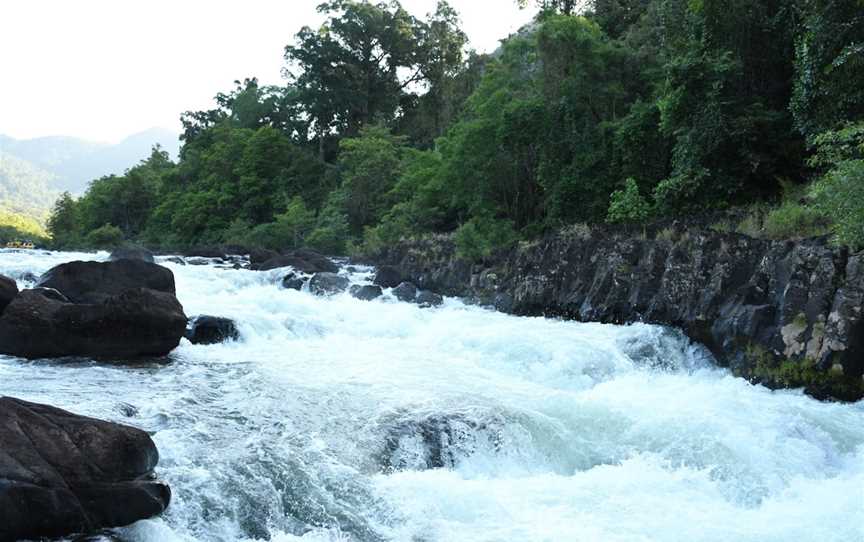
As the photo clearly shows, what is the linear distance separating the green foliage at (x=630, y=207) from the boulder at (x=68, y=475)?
14.5 metres

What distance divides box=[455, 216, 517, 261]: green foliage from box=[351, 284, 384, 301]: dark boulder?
152 inches

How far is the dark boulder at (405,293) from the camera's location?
20.5 meters

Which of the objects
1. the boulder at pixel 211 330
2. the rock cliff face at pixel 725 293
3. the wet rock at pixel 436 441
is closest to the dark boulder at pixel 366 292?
the rock cliff face at pixel 725 293

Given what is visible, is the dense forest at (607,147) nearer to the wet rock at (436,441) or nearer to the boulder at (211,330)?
the wet rock at (436,441)

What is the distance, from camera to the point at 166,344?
36.3 ft

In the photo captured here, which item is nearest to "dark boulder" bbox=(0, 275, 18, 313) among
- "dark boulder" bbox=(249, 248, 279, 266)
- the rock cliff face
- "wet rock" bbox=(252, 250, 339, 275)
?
the rock cliff face

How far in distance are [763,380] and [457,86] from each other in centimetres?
4013

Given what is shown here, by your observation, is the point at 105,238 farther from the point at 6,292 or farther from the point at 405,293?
the point at 6,292

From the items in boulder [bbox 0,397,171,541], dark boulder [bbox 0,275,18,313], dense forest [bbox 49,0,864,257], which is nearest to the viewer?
boulder [bbox 0,397,171,541]

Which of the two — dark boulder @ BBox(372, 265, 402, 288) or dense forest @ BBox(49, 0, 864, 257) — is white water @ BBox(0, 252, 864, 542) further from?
dark boulder @ BBox(372, 265, 402, 288)

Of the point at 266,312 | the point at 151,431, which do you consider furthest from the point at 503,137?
the point at 151,431

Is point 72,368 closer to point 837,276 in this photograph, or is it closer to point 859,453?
point 859,453

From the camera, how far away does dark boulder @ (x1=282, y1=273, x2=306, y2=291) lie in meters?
21.7

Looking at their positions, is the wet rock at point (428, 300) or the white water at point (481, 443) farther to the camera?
the wet rock at point (428, 300)
